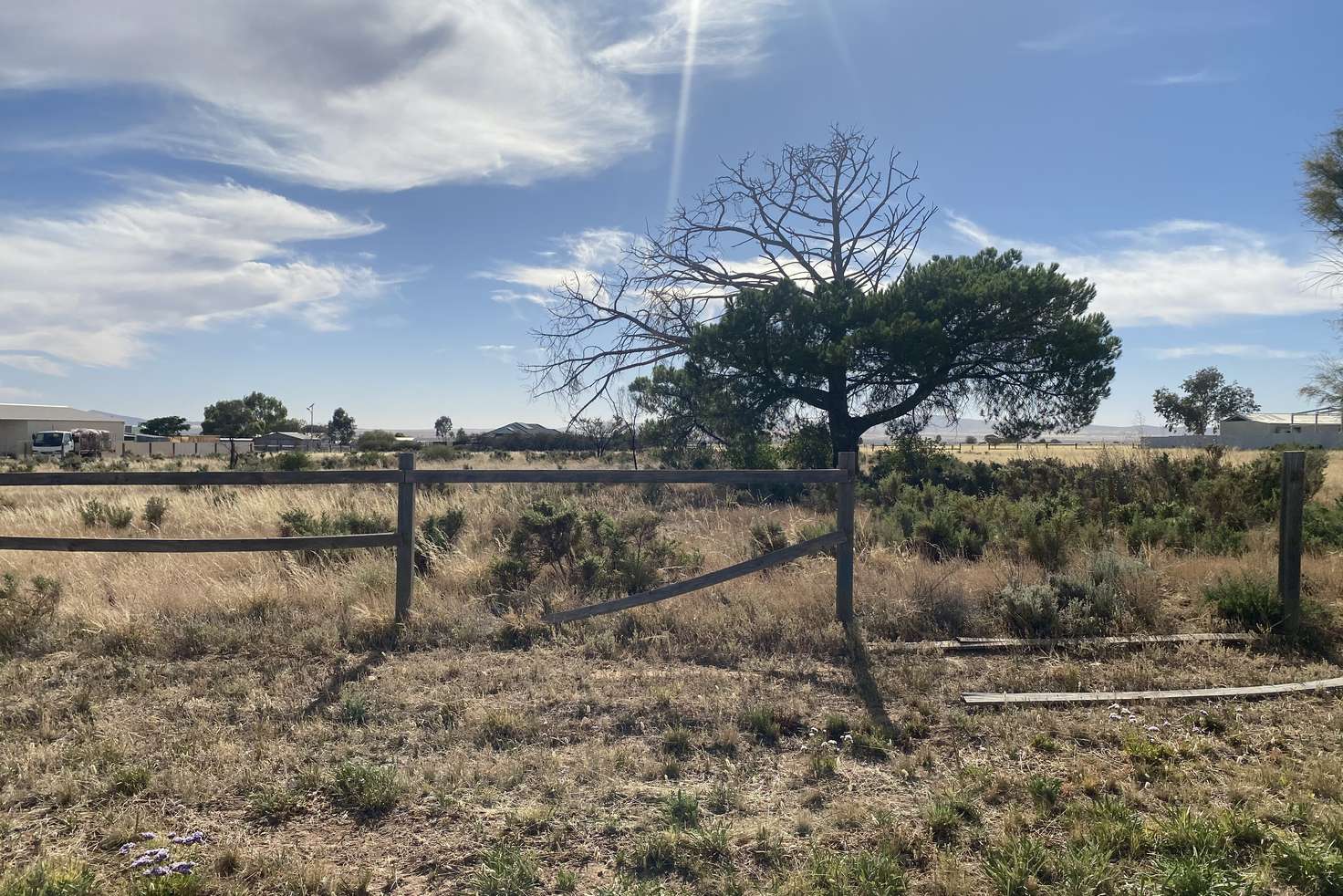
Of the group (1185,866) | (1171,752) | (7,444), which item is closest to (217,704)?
(1185,866)

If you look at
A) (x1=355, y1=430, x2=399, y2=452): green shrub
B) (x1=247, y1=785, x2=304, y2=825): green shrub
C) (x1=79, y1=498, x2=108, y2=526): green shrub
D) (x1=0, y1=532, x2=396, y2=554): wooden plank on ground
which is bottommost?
(x1=247, y1=785, x2=304, y2=825): green shrub

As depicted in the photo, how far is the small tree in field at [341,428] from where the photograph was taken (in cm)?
9506

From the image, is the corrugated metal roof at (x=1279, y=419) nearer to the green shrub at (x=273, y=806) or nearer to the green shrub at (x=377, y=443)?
the green shrub at (x=377, y=443)

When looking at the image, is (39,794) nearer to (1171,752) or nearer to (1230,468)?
(1171,752)

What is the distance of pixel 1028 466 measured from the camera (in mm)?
17844

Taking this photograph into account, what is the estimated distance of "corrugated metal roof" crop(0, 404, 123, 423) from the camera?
7806cm

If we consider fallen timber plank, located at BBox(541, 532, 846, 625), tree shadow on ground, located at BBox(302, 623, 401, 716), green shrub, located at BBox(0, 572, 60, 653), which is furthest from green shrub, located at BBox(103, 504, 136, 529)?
fallen timber plank, located at BBox(541, 532, 846, 625)

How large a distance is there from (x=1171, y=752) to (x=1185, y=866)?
1.38 m

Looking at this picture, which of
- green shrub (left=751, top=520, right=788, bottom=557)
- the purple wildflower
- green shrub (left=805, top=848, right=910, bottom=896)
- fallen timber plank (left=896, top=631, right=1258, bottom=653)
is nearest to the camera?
green shrub (left=805, top=848, right=910, bottom=896)

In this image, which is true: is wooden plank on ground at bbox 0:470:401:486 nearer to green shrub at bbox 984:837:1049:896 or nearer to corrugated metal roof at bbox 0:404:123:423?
green shrub at bbox 984:837:1049:896

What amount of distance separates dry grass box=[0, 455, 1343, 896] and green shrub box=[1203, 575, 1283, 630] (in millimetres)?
231

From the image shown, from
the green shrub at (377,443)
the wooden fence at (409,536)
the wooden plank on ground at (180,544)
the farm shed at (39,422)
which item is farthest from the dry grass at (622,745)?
the farm shed at (39,422)

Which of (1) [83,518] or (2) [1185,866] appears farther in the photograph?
(1) [83,518]

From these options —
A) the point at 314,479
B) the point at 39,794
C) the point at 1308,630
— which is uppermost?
the point at 314,479
